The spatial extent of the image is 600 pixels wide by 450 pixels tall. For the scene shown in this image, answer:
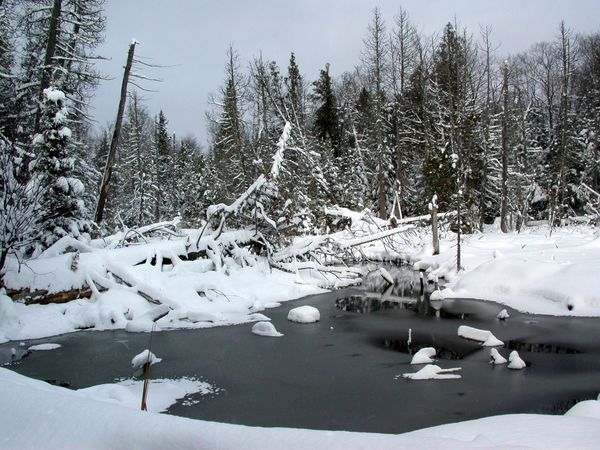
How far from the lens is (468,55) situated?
36.4 m

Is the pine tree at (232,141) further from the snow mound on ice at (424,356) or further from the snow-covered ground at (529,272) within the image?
the snow mound on ice at (424,356)

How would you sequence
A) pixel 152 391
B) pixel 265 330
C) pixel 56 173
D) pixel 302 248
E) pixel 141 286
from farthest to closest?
pixel 302 248 → pixel 56 173 → pixel 141 286 → pixel 265 330 → pixel 152 391

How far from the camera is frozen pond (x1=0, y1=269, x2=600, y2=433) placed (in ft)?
20.9

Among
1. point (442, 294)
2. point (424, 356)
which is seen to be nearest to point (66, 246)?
point (424, 356)

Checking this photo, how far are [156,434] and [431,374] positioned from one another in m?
5.83

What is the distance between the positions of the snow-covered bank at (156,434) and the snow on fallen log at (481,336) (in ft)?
20.4

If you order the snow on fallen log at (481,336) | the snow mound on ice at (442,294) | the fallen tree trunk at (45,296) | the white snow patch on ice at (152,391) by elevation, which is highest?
the fallen tree trunk at (45,296)

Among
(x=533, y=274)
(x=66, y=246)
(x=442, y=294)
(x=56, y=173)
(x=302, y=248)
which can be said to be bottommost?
(x=442, y=294)

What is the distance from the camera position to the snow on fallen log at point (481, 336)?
32.1 ft

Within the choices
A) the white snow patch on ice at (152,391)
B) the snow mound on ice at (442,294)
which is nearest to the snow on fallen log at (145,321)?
the white snow patch on ice at (152,391)

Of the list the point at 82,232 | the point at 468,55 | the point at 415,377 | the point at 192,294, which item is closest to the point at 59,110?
the point at 82,232

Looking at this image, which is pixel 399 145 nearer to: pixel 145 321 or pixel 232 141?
pixel 232 141

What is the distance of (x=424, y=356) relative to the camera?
8703 millimetres

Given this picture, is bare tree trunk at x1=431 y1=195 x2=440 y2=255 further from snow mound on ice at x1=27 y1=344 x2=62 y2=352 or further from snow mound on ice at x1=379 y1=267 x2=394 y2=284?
snow mound on ice at x1=27 y1=344 x2=62 y2=352
